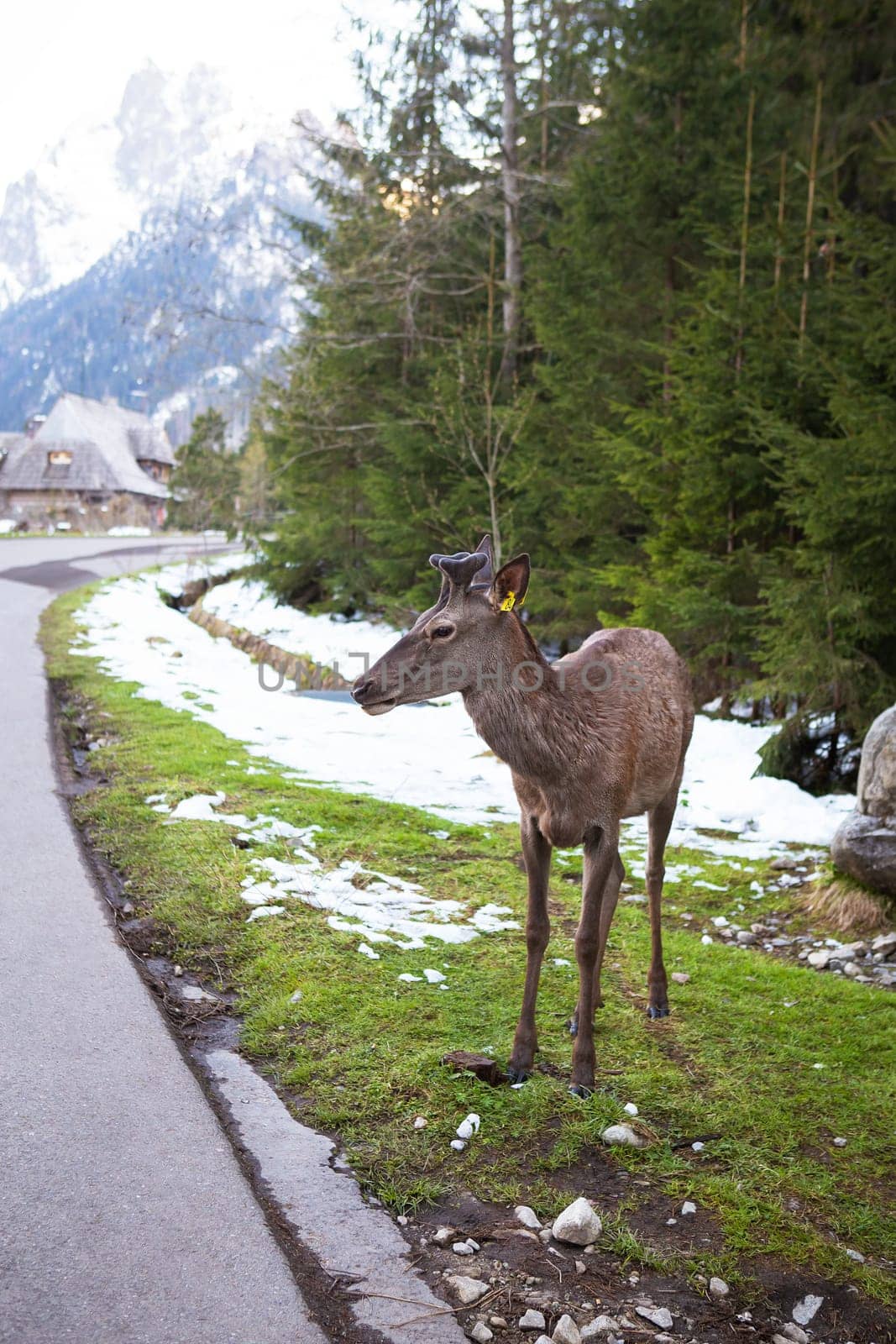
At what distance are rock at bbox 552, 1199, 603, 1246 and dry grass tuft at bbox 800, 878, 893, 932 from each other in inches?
142

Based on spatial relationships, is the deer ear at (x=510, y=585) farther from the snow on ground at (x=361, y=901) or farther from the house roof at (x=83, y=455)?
the house roof at (x=83, y=455)

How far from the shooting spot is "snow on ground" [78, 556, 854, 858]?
823 centimetres

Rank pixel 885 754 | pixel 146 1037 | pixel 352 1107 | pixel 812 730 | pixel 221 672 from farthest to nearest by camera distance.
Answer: pixel 221 672
pixel 812 730
pixel 885 754
pixel 146 1037
pixel 352 1107

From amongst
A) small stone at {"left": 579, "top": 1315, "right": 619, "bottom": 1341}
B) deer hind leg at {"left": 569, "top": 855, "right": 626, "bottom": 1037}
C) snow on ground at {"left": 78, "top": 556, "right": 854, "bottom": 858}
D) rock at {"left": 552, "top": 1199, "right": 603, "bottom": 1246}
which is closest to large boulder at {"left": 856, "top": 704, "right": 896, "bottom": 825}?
snow on ground at {"left": 78, "top": 556, "right": 854, "bottom": 858}

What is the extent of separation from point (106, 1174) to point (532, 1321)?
146 cm

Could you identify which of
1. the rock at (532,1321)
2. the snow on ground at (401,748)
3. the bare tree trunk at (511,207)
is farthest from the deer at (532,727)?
the bare tree trunk at (511,207)

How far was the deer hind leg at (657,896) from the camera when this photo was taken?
486 cm

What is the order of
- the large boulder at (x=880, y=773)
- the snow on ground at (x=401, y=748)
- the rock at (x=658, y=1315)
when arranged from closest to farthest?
the rock at (x=658, y=1315), the large boulder at (x=880, y=773), the snow on ground at (x=401, y=748)

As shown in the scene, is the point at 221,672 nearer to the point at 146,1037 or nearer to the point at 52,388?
the point at 146,1037

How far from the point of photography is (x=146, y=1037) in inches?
162

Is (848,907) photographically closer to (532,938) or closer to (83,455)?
(532,938)

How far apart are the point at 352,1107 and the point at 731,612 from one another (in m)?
7.64

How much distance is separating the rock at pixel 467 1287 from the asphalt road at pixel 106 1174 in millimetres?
447

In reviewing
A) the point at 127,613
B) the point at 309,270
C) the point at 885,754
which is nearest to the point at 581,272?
the point at 309,270
